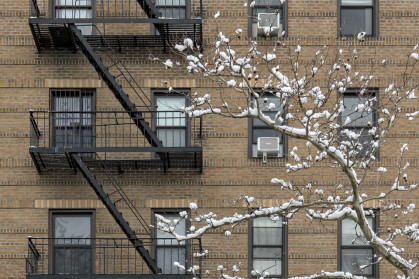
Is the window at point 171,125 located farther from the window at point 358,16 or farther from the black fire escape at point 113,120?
the window at point 358,16

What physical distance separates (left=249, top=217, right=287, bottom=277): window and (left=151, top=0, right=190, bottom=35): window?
479cm

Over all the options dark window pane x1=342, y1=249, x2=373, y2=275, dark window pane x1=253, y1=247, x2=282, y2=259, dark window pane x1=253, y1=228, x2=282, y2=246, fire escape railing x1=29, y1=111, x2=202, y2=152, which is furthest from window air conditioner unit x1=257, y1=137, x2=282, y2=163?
dark window pane x1=342, y1=249, x2=373, y2=275

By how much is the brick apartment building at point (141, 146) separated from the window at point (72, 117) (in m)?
0.03

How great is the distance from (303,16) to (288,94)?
7.29 meters

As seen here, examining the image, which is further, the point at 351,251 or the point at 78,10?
the point at 78,10

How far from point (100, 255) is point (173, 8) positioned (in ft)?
18.5

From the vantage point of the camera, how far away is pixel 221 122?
2122cm

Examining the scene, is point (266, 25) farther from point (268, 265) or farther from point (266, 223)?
point (268, 265)

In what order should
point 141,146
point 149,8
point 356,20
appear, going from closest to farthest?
point 149,8 < point 141,146 < point 356,20

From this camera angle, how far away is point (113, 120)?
21141 millimetres

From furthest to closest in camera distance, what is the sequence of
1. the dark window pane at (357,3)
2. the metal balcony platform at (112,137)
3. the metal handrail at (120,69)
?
the dark window pane at (357,3) < the metal handrail at (120,69) < the metal balcony platform at (112,137)

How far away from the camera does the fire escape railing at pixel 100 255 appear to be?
67.5ft

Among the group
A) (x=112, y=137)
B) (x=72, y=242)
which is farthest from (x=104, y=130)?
(x=72, y=242)

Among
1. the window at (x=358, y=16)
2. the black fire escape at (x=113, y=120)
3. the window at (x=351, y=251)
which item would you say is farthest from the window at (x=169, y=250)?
the window at (x=358, y=16)
